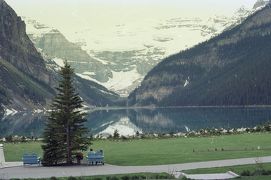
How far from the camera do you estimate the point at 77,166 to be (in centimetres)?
4822

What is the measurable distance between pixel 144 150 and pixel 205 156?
10120mm

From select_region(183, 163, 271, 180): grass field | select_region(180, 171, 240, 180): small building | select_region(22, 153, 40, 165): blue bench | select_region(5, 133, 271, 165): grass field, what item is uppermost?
select_region(5, 133, 271, 165): grass field

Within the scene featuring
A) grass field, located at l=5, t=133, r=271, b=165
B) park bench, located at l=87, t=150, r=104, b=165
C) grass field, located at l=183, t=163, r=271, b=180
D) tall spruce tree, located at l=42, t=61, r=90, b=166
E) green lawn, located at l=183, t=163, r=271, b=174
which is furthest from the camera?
tall spruce tree, located at l=42, t=61, r=90, b=166

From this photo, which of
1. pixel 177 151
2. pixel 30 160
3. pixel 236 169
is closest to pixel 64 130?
pixel 30 160

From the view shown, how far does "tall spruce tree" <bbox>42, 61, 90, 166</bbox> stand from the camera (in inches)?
1980

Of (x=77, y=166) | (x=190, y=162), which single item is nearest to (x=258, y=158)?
(x=190, y=162)

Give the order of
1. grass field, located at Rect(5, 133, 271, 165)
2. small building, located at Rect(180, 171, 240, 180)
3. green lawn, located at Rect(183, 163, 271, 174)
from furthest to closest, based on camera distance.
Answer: grass field, located at Rect(5, 133, 271, 165)
green lawn, located at Rect(183, 163, 271, 174)
small building, located at Rect(180, 171, 240, 180)

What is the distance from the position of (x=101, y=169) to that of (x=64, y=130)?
25.1 ft

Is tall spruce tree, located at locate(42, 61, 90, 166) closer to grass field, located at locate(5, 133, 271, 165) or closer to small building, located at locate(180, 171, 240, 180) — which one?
grass field, located at locate(5, 133, 271, 165)

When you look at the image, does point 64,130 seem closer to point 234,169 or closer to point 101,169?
point 101,169

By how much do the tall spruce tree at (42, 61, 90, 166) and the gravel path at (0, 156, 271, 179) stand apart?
3112 mm

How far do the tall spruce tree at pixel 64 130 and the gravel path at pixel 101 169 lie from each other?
3112 millimetres

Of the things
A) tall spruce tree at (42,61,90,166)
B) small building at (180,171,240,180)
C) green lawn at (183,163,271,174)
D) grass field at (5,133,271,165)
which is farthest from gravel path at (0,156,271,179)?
tall spruce tree at (42,61,90,166)

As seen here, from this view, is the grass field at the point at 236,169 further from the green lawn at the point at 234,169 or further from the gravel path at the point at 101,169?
the gravel path at the point at 101,169
